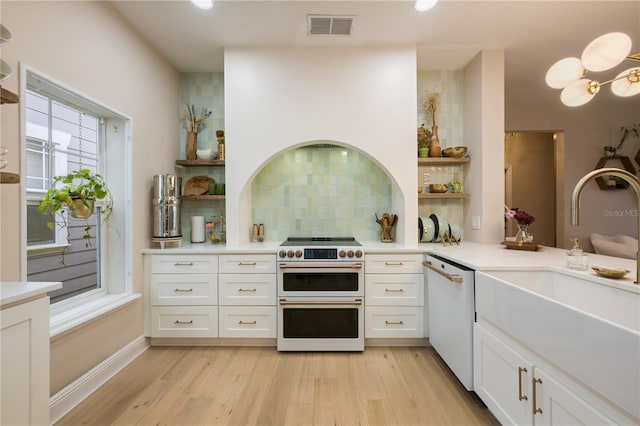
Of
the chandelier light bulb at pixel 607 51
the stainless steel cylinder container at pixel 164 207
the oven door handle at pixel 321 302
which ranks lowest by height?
the oven door handle at pixel 321 302

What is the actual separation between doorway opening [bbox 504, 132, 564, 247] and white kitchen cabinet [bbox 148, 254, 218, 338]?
4.89 meters

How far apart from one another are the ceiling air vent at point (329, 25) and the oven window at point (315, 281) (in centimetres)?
207

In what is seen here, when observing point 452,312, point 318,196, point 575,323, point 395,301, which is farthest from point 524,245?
point 318,196

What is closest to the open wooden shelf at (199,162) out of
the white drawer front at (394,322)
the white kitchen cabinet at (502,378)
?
the white drawer front at (394,322)

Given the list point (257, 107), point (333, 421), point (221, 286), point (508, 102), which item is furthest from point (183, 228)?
point (508, 102)

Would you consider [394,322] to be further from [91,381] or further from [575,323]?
[91,381]

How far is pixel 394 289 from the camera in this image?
8.64ft

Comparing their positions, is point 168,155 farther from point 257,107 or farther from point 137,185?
point 257,107

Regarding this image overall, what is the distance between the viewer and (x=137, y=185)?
2.56 m

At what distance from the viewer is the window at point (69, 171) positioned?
1763mm

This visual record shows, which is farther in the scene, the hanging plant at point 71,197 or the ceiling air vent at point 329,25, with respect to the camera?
the ceiling air vent at point 329,25

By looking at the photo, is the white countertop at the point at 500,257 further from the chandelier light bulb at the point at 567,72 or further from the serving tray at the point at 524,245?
the chandelier light bulb at the point at 567,72

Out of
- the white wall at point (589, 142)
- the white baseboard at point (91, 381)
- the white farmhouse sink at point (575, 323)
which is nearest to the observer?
the white farmhouse sink at point (575, 323)

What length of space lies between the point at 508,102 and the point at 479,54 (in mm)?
1678
